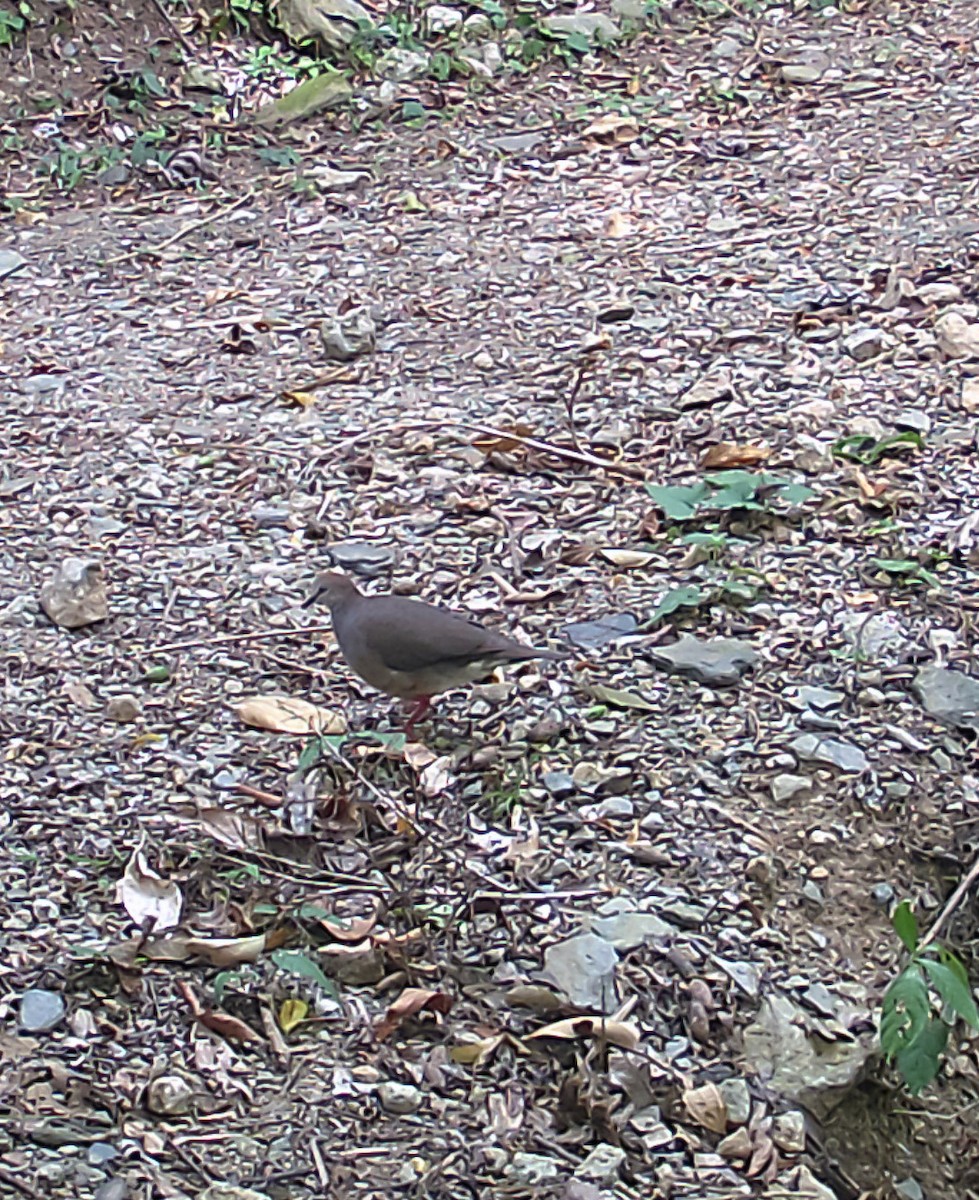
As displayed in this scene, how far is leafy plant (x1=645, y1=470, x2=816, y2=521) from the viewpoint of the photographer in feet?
12.8

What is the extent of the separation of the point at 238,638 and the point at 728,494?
1162 millimetres

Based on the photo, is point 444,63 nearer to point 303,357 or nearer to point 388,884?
point 303,357

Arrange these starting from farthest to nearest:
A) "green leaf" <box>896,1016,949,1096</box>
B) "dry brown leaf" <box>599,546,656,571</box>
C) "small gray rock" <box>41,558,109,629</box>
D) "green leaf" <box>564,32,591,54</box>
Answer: "green leaf" <box>564,32,591,54</box>
"dry brown leaf" <box>599,546,656,571</box>
"small gray rock" <box>41,558,109,629</box>
"green leaf" <box>896,1016,949,1096</box>

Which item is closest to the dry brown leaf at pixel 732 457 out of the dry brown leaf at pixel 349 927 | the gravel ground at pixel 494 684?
the gravel ground at pixel 494 684

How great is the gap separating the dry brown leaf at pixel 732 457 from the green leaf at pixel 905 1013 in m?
1.78

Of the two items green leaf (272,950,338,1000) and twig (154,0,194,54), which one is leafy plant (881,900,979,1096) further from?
twig (154,0,194,54)

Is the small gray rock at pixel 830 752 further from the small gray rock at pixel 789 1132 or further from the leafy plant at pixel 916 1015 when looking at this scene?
the small gray rock at pixel 789 1132

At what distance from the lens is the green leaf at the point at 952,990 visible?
2.49 metres

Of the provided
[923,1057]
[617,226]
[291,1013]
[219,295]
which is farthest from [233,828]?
[617,226]

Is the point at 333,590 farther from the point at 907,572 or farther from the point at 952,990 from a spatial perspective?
the point at 952,990

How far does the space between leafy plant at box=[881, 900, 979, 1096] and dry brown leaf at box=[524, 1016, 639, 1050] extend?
382 mm

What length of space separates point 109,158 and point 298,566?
2.91 meters

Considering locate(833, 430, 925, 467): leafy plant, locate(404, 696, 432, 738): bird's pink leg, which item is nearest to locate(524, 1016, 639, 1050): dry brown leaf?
locate(404, 696, 432, 738): bird's pink leg

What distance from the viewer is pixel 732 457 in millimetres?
4152
